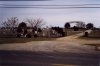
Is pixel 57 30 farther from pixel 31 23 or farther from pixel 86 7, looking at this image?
pixel 86 7

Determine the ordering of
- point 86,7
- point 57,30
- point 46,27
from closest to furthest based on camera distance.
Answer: point 86,7 < point 57,30 < point 46,27

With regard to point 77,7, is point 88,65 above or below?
below

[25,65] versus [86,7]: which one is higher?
[86,7]

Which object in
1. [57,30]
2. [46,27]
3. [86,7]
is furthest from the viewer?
[46,27]

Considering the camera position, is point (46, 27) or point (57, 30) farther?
point (46, 27)

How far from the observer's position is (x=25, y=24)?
11669 centimetres

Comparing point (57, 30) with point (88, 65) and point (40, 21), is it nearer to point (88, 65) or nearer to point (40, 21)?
point (40, 21)

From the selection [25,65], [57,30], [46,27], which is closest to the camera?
[25,65]

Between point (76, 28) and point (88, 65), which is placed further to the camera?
point (76, 28)

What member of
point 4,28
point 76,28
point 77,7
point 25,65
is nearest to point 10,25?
point 4,28

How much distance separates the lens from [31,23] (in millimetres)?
110812

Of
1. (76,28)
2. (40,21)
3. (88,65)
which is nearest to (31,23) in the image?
(40,21)

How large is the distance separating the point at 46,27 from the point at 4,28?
1646cm

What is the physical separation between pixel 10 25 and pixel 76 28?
25.9 m
